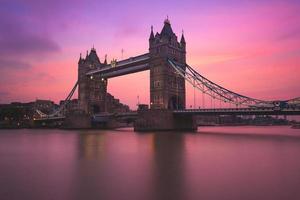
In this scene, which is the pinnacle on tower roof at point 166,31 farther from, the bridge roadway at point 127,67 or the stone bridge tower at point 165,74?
the bridge roadway at point 127,67

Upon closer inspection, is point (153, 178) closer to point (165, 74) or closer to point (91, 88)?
point (165, 74)

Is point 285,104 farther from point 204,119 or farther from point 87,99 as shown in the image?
point 204,119

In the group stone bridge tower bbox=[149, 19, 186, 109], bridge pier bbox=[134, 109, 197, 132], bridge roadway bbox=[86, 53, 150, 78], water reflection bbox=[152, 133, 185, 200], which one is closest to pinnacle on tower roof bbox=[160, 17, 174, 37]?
stone bridge tower bbox=[149, 19, 186, 109]

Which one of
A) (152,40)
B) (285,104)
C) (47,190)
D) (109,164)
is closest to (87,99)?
(152,40)

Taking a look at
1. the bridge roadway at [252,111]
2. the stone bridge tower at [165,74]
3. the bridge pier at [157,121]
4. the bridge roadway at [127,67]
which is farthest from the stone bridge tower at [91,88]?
the bridge roadway at [252,111]

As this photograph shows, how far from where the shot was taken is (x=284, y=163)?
17.2 m

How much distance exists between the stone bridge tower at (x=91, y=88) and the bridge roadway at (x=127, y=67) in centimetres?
358

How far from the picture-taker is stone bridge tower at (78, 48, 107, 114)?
80062 millimetres

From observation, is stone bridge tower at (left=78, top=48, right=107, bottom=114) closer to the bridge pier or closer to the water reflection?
the bridge pier

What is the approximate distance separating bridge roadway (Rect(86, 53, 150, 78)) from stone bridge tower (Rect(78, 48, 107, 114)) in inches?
141

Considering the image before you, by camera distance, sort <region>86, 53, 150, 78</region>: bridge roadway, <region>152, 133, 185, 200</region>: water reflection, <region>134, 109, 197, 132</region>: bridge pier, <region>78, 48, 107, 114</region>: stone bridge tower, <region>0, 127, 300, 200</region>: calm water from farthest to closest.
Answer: <region>78, 48, 107, 114</region>: stone bridge tower → <region>86, 53, 150, 78</region>: bridge roadway → <region>134, 109, 197, 132</region>: bridge pier → <region>152, 133, 185, 200</region>: water reflection → <region>0, 127, 300, 200</region>: calm water

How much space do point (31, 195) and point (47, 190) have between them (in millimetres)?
750

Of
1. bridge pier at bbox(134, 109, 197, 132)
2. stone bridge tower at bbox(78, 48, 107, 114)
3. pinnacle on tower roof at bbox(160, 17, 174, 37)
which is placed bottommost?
bridge pier at bbox(134, 109, 197, 132)

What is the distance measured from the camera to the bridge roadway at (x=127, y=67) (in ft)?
202
